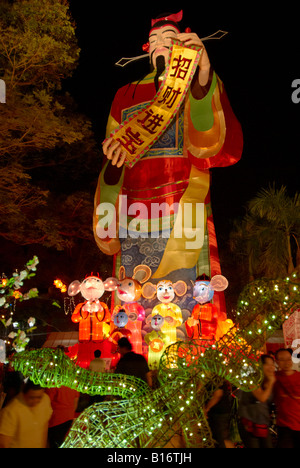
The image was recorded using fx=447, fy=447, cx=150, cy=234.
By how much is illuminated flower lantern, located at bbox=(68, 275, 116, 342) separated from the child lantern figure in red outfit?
5.65 ft

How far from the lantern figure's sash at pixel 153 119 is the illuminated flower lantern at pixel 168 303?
268 centimetres

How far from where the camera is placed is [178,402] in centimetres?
376

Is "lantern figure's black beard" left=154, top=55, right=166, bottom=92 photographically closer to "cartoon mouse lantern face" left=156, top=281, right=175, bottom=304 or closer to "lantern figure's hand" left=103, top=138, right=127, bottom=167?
"lantern figure's hand" left=103, top=138, right=127, bottom=167

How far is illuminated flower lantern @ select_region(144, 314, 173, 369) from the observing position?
8.27 meters

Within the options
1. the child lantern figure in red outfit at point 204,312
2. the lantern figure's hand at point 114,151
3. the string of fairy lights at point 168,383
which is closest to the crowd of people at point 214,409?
the string of fairy lights at point 168,383

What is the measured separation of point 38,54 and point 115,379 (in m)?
7.44

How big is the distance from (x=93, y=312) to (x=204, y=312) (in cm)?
239

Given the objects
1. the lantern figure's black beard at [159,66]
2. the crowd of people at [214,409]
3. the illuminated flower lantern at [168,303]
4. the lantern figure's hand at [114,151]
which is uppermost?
the lantern figure's black beard at [159,66]

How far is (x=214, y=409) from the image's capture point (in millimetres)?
4629

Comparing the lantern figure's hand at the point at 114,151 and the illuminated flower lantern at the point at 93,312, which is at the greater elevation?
the lantern figure's hand at the point at 114,151

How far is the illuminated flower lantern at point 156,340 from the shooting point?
827cm

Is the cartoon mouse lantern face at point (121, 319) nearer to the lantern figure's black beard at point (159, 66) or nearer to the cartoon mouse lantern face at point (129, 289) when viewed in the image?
the cartoon mouse lantern face at point (129, 289)

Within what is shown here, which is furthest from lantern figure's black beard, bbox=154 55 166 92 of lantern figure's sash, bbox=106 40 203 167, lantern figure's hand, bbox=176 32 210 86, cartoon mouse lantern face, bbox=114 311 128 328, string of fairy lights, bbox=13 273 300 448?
string of fairy lights, bbox=13 273 300 448
